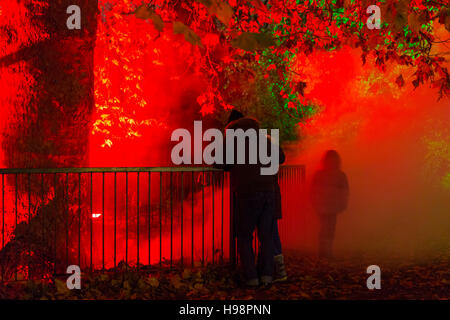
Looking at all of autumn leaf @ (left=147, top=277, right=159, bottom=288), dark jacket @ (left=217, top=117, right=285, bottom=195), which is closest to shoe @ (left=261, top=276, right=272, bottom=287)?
dark jacket @ (left=217, top=117, right=285, bottom=195)

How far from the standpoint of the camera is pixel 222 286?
7.07m

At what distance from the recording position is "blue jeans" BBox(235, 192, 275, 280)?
22.8 feet

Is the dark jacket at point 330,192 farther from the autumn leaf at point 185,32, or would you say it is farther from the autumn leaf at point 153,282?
the autumn leaf at point 185,32

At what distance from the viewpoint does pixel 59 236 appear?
7625mm

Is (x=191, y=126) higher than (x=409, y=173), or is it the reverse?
(x=191, y=126)

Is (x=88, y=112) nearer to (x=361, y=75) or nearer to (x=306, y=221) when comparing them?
(x=306, y=221)

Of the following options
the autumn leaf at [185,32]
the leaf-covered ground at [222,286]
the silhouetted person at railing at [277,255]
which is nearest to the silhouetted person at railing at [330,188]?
the leaf-covered ground at [222,286]

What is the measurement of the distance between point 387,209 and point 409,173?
14.6 ft

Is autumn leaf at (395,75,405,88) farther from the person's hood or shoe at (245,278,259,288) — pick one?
shoe at (245,278,259,288)

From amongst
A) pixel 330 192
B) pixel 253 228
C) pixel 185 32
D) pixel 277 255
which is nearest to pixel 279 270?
pixel 277 255

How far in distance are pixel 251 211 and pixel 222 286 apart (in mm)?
1102

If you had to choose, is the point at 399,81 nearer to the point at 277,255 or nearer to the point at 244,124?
the point at 244,124
